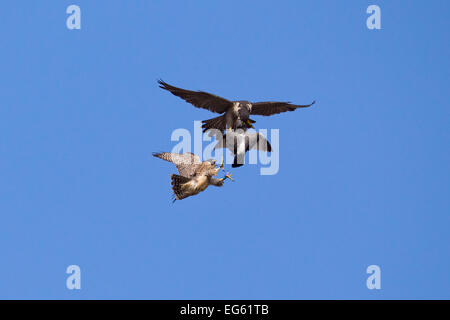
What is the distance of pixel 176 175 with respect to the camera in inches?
690

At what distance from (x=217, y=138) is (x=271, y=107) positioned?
1618mm

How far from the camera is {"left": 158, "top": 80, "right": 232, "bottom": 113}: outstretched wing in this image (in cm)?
1805

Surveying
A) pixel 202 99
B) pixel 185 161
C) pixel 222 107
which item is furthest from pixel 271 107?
pixel 185 161

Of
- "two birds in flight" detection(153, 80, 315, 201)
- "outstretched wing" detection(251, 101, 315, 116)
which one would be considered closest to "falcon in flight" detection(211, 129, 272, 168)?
"two birds in flight" detection(153, 80, 315, 201)

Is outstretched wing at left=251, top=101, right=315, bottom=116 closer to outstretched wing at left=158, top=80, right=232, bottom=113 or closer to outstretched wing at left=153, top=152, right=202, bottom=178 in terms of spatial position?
outstretched wing at left=158, top=80, right=232, bottom=113

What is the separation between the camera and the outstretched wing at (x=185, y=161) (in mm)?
18344

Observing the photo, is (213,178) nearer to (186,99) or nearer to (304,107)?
(186,99)

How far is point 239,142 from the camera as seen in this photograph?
60.0ft

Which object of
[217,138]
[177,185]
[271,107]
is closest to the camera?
[177,185]

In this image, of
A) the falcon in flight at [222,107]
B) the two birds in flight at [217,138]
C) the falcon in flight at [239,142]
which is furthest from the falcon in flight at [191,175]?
the falcon in flight at [222,107]

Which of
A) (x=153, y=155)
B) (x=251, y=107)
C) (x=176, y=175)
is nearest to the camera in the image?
(x=176, y=175)

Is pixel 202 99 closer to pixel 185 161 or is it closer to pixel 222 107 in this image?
pixel 222 107

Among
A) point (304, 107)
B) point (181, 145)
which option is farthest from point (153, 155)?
point (304, 107)
